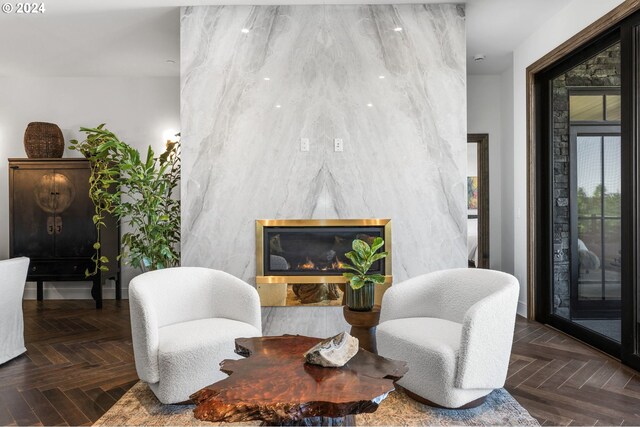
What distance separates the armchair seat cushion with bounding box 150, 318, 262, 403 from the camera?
7.36 ft

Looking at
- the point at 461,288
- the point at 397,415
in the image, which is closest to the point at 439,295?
the point at 461,288

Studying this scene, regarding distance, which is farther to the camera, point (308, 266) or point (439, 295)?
point (308, 266)

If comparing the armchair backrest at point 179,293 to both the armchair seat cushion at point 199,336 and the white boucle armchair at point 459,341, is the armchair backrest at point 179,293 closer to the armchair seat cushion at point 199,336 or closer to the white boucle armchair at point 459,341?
the armchair seat cushion at point 199,336

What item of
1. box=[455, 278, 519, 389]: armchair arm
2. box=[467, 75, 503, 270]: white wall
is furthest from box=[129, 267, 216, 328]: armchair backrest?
box=[467, 75, 503, 270]: white wall

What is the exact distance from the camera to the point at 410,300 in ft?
8.97

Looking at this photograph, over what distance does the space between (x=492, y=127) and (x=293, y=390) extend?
482 cm

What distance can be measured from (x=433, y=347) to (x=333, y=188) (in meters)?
1.74

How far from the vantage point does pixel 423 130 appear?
3592 millimetres

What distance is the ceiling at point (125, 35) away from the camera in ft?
11.9

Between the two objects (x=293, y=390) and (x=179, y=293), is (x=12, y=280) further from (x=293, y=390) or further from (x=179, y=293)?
(x=293, y=390)

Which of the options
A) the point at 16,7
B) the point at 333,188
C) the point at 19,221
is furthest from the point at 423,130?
the point at 19,221

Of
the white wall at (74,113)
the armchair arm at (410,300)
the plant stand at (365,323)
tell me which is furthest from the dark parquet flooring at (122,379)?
the white wall at (74,113)

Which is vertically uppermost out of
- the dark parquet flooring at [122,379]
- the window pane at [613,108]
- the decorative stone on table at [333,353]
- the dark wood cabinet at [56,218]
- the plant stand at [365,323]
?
the window pane at [613,108]

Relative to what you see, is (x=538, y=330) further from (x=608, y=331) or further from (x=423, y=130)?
(x=423, y=130)
